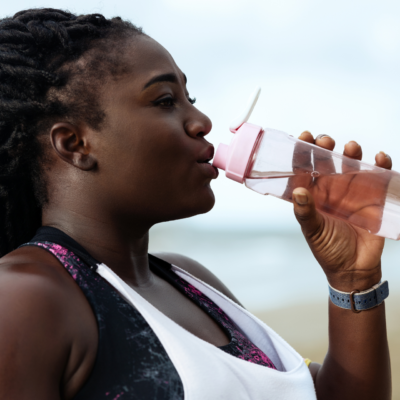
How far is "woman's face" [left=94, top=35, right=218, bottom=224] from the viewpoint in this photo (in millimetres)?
999

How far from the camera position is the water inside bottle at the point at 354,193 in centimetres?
→ 126

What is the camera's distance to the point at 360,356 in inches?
48.3

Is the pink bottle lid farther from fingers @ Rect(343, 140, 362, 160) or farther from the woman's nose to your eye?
fingers @ Rect(343, 140, 362, 160)

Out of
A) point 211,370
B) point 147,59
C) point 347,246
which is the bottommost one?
point 211,370

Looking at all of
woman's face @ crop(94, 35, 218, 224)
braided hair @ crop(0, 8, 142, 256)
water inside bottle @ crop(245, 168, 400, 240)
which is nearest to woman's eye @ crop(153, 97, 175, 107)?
woman's face @ crop(94, 35, 218, 224)

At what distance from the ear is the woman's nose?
0.23 metres

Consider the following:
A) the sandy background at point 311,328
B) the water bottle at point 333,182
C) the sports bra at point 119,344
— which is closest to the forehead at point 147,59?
the water bottle at point 333,182

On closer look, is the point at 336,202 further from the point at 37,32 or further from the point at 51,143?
the point at 37,32

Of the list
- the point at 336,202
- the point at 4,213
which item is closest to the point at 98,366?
the point at 4,213

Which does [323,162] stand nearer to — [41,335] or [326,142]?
[326,142]

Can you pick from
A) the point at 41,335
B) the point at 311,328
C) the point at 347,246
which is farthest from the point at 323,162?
the point at 311,328

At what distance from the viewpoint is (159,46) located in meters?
1.11

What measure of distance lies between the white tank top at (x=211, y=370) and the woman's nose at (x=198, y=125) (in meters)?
0.37

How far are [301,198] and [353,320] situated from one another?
0.38 meters
